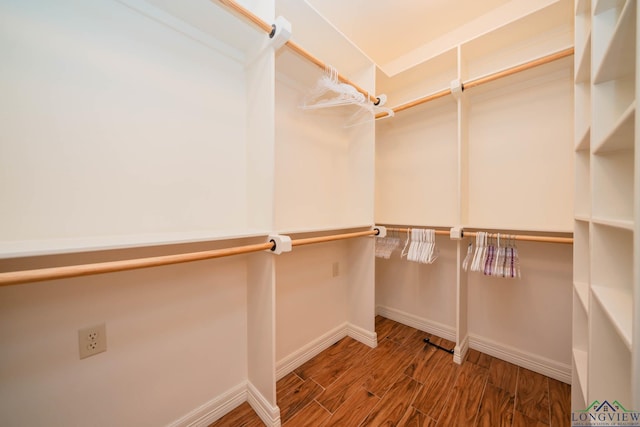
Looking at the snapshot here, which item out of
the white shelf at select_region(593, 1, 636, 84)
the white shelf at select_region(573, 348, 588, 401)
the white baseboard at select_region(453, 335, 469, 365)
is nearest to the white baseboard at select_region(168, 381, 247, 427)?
the white baseboard at select_region(453, 335, 469, 365)

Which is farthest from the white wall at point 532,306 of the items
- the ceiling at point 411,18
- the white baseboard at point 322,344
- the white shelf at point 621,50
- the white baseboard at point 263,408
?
the ceiling at point 411,18

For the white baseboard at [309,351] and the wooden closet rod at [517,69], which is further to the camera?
the white baseboard at [309,351]

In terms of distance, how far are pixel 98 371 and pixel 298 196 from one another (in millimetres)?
1376

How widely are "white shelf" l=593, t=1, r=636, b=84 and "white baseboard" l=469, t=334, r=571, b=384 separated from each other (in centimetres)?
182

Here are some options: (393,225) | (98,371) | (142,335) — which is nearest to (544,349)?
(393,225)

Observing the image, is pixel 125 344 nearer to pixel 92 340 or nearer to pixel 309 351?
pixel 92 340

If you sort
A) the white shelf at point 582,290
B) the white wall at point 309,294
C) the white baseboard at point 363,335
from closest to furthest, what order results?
the white shelf at point 582,290 < the white wall at point 309,294 < the white baseboard at point 363,335

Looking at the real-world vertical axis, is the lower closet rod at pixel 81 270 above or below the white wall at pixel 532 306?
above

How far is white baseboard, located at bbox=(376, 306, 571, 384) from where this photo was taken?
1.54 m

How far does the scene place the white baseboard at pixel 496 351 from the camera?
154 cm

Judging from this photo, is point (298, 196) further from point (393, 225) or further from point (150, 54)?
point (150, 54)

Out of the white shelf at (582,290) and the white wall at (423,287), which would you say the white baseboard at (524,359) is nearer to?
the white wall at (423,287)

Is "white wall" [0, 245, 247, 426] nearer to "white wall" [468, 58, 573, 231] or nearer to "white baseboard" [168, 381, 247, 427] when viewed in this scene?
"white baseboard" [168, 381, 247, 427]

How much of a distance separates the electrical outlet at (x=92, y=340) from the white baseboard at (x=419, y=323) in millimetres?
2252
